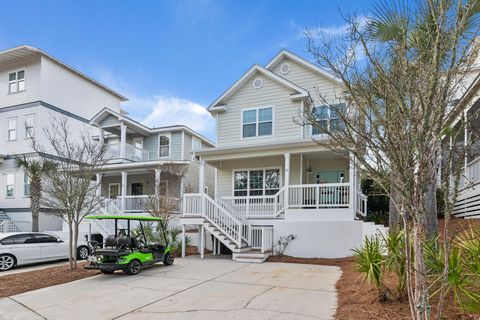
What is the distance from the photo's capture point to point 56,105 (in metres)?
24.2

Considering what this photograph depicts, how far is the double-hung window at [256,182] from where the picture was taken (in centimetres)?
1684

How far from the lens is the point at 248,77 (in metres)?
17.7

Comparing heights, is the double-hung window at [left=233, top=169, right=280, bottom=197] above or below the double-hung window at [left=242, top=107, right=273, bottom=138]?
below

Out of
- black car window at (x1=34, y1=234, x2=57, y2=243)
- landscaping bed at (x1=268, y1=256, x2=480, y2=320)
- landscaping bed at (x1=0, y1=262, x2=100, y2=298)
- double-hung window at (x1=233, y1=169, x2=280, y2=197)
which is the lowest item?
landscaping bed at (x1=0, y1=262, x2=100, y2=298)

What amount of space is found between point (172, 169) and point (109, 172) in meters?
4.77

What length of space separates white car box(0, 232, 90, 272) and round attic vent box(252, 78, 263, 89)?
11712 millimetres

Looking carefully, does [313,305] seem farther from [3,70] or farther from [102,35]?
[3,70]

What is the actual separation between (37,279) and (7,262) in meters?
3.36

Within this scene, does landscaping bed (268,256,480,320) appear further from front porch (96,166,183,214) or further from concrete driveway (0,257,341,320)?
front porch (96,166,183,214)

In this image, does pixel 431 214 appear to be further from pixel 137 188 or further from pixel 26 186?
pixel 26 186

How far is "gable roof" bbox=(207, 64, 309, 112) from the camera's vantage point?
54.2 ft

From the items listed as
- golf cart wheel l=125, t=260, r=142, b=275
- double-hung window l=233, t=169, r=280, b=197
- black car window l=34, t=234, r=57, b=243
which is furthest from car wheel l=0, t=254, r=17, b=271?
double-hung window l=233, t=169, r=280, b=197

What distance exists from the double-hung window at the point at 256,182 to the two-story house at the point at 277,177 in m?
0.05

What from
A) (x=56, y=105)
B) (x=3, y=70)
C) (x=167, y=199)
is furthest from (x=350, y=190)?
(x=3, y=70)
